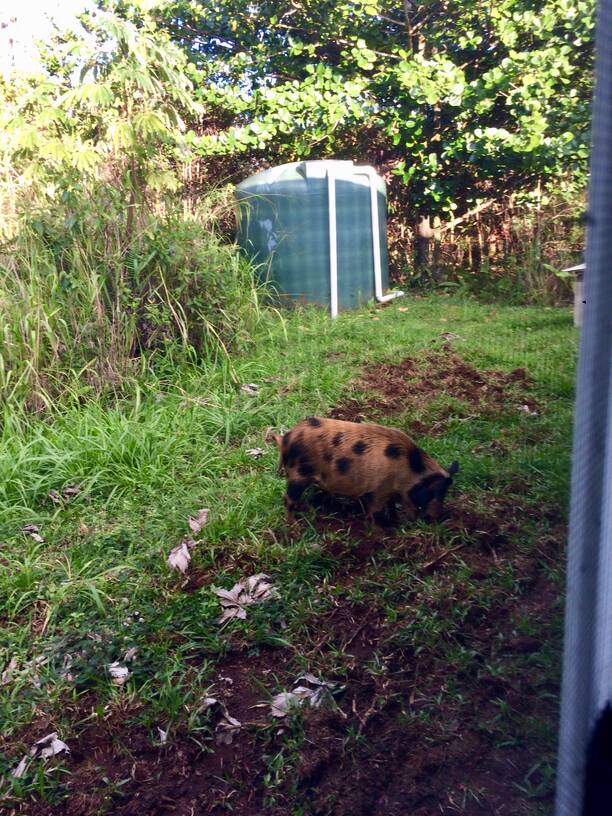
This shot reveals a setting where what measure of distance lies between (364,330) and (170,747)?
4.88m

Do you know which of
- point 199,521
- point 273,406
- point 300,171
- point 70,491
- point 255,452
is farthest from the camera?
point 300,171

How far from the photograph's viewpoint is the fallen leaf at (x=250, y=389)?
5102 mm

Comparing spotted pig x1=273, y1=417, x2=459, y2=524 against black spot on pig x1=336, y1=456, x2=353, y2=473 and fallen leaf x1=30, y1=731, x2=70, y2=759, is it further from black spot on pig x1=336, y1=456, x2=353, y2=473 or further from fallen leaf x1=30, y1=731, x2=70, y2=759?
fallen leaf x1=30, y1=731, x2=70, y2=759

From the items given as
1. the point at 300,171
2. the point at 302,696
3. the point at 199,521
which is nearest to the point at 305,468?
the point at 199,521

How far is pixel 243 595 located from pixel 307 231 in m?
5.55

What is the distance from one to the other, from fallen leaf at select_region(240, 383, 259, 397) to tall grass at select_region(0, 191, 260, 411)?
56 cm

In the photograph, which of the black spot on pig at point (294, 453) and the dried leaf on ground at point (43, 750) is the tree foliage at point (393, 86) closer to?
the black spot on pig at point (294, 453)

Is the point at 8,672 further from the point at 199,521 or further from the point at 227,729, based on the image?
the point at 199,521

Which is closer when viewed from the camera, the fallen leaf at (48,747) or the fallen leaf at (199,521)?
the fallen leaf at (48,747)

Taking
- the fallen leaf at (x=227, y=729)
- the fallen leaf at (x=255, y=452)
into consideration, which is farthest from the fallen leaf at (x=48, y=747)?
the fallen leaf at (x=255, y=452)

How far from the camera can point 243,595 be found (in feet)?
9.74

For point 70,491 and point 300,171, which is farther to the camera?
point 300,171

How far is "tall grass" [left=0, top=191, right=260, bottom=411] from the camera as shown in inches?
196

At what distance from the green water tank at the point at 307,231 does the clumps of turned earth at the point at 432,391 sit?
244 centimetres
